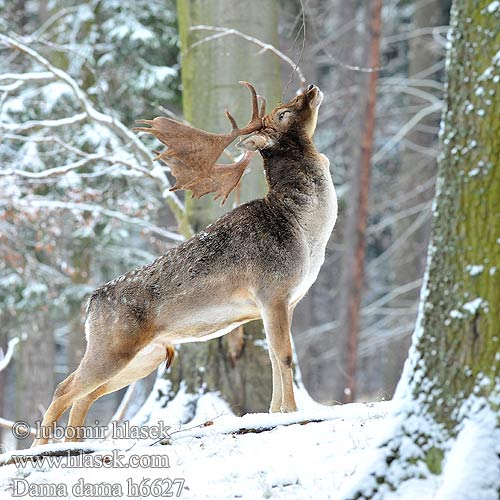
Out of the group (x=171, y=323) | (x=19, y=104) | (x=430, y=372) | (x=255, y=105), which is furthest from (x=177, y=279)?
(x=19, y=104)

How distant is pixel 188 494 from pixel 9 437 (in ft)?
Answer: 70.6

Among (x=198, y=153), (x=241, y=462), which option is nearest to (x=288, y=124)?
(x=198, y=153)

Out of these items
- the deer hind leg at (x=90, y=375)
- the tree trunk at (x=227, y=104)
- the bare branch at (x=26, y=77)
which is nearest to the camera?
the deer hind leg at (x=90, y=375)

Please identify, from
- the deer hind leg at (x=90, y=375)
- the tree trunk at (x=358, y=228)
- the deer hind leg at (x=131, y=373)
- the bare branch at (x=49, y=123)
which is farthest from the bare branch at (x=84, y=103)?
the tree trunk at (x=358, y=228)

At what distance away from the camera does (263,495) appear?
5.00 m

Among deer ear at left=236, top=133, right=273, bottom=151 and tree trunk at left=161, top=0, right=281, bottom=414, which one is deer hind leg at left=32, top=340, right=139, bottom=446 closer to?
deer ear at left=236, top=133, right=273, bottom=151

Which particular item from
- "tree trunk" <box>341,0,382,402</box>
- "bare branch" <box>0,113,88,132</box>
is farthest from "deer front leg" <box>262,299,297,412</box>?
"tree trunk" <box>341,0,382,402</box>

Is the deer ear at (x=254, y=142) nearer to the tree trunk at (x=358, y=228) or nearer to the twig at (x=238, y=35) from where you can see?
the twig at (x=238, y=35)

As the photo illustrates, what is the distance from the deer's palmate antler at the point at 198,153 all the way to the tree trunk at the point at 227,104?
184 cm

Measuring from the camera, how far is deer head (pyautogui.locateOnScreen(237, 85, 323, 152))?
25.1 feet

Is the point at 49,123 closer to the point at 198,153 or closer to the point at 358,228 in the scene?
the point at 198,153

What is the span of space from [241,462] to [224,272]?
2074 millimetres

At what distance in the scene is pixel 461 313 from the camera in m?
4.74

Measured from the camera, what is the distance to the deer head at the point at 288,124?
7664 mm
